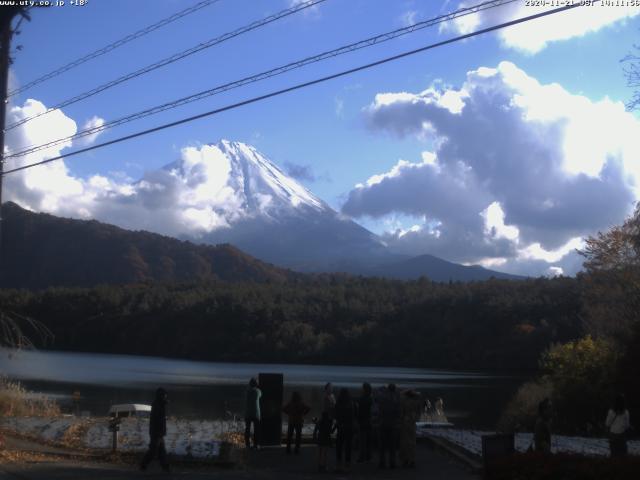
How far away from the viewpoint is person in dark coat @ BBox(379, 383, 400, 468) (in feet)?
51.2

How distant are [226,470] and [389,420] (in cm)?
Answer: 318

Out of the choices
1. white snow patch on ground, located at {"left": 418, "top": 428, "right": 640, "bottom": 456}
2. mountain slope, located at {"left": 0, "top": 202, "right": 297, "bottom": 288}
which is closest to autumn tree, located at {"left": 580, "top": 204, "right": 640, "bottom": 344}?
white snow patch on ground, located at {"left": 418, "top": 428, "right": 640, "bottom": 456}

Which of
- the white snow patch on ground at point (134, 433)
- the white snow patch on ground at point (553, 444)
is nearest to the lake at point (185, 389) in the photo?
the white snow patch on ground at point (134, 433)

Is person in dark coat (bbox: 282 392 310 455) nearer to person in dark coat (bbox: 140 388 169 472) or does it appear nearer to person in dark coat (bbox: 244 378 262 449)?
person in dark coat (bbox: 244 378 262 449)

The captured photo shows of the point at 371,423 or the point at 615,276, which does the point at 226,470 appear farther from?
the point at 615,276

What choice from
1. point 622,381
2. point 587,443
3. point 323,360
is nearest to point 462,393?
point 622,381

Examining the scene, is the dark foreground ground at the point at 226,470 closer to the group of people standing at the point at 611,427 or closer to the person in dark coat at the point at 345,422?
the person in dark coat at the point at 345,422

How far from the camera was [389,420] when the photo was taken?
15578 millimetres

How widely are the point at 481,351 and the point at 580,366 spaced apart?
2898 inches

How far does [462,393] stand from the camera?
58750mm

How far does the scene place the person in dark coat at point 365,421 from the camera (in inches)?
640

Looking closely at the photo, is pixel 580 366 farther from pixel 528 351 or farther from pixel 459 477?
pixel 528 351

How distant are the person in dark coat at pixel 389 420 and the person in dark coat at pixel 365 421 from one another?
35cm

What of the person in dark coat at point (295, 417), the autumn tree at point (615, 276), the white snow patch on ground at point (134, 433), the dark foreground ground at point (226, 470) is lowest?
the dark foreground ground at point (226, 470)
